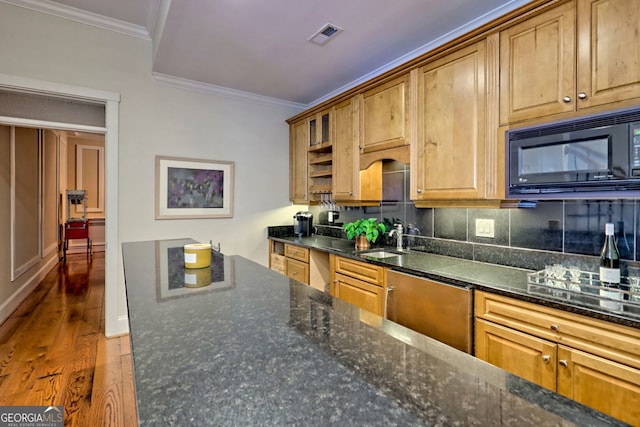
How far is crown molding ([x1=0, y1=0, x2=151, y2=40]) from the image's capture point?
8.72 feet

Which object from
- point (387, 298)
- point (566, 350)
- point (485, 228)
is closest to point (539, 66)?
point (485, 228)

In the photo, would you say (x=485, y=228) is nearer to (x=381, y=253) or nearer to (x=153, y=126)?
(x=381, y=253)

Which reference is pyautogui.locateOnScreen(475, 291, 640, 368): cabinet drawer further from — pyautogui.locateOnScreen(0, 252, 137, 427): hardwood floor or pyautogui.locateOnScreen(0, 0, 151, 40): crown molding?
pyautogui.locateOnScreen(0, 0, 151, 40): crown molding

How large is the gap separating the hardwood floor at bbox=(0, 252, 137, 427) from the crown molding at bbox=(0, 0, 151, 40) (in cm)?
287

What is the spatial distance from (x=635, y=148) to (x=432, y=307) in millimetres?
1252

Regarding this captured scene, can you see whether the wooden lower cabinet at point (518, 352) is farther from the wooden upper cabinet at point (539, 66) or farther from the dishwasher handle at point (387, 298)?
Answer: the wooden upper cabinet at point (539, 66)

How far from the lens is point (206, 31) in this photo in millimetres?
2447

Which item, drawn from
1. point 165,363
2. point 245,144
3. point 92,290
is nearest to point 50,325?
point 92,290

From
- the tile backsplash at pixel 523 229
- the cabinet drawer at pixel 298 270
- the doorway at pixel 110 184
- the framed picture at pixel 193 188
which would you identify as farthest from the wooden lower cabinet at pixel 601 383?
the doorway at pixel 110 184

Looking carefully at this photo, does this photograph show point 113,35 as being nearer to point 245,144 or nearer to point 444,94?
point 245,144

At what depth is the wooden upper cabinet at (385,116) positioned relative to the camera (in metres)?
2.56

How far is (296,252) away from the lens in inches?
138

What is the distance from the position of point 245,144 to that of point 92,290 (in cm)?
311

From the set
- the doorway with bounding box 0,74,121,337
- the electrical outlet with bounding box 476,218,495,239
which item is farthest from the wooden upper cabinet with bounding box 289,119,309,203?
the electrical outlet with bounding box 476,218,495,239
